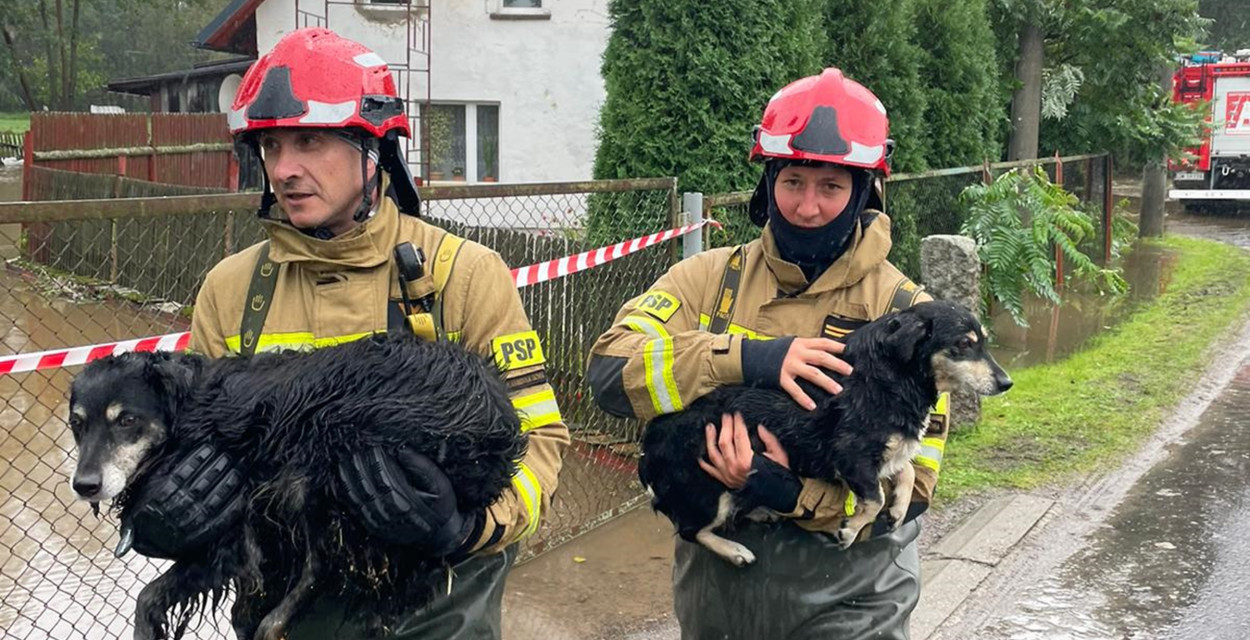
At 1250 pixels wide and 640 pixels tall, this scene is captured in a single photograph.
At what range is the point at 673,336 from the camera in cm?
279

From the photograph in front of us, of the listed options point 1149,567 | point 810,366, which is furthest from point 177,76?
point 810,366

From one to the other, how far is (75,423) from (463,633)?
0.89 m

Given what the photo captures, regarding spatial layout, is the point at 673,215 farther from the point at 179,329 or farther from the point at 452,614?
the point at 179,329

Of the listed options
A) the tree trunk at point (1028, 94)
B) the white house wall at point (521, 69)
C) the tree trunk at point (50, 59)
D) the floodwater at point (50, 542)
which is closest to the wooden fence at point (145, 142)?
the white house wall at point (521, 69)

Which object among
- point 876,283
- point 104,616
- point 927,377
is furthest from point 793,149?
point 104,616

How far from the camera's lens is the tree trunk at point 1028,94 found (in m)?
15.4

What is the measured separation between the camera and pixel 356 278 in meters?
2.31

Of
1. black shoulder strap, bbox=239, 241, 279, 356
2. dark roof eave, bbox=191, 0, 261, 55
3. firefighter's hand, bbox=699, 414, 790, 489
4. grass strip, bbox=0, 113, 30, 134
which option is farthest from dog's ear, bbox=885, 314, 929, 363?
grass strip, bbox=0, 113, 30, 134

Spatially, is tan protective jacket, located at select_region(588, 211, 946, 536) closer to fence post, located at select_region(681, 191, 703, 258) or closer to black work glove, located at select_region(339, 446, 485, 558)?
black work glove, located at select_region(339, 446, 485, 558)

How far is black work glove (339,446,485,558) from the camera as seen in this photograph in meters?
1.88

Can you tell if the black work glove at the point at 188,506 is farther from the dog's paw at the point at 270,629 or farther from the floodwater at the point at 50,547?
the floodwater at the point at 50,547

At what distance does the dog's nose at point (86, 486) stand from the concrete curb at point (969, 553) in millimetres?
4158

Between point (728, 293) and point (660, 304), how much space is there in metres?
0.19

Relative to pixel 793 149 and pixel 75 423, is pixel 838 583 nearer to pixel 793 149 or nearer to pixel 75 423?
pixel 793 149
